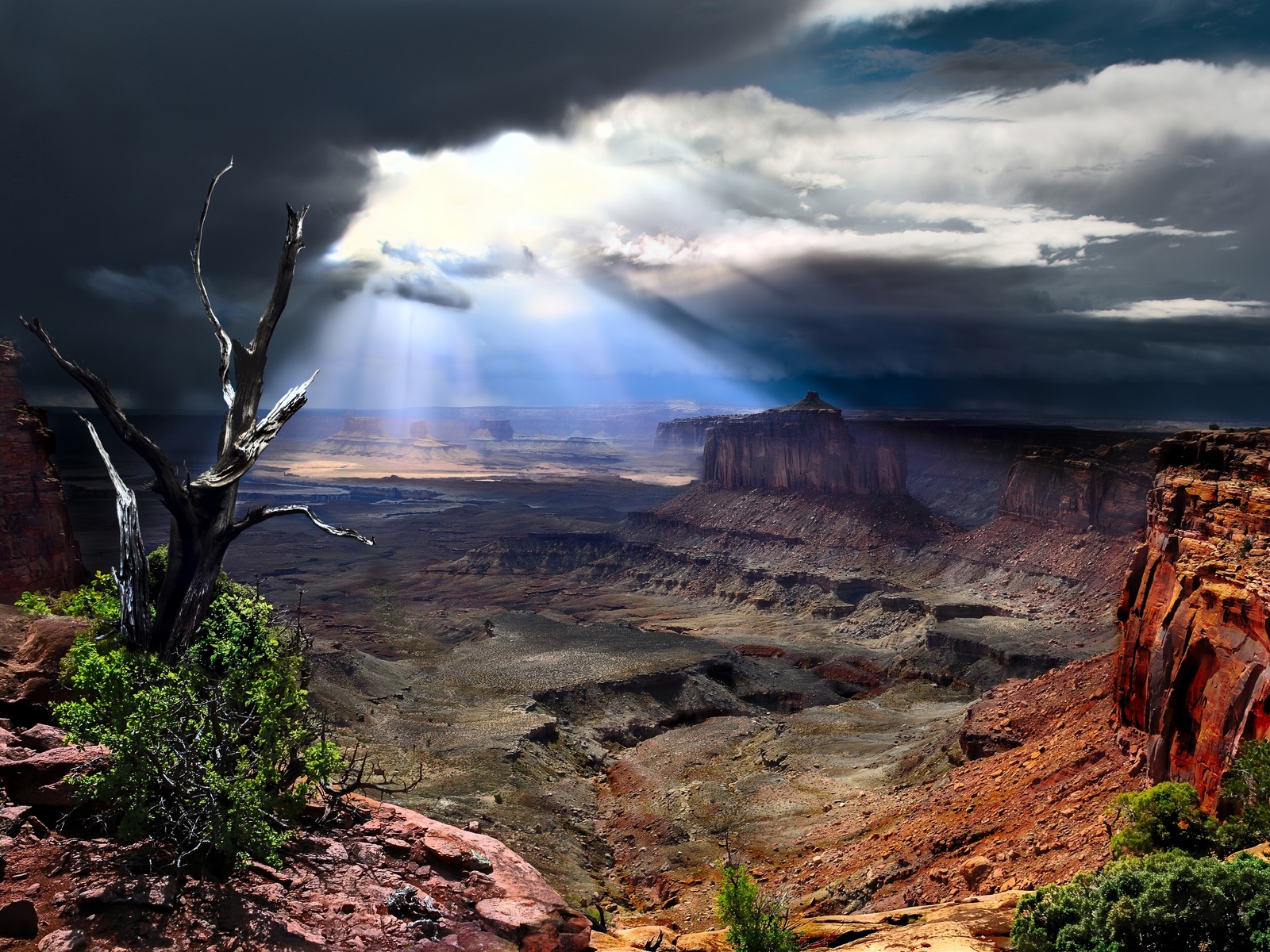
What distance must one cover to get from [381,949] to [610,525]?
143 meters

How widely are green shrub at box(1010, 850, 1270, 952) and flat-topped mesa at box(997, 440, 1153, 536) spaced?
80.2m

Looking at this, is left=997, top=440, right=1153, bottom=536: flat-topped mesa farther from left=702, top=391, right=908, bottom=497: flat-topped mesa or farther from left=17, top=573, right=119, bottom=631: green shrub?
left=17, top=573, right=119, bottom=631: green shrub

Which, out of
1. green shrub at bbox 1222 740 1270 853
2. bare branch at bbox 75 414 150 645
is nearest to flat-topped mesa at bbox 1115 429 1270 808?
green shrub at bbox 1222 740 1270 853

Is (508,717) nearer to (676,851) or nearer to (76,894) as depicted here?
(676,851)

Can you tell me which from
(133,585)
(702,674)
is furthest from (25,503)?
(702,674)

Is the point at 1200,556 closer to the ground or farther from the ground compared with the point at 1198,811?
farther from the ground

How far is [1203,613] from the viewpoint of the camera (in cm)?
2241

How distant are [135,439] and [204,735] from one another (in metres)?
5.74

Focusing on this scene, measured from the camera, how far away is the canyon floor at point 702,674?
34844mm

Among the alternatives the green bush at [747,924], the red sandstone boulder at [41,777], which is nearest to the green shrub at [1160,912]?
the green bush at [747,924]

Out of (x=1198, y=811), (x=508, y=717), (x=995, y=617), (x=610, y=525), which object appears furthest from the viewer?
(x=610, y=525)

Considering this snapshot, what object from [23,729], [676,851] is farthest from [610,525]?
[23,729]

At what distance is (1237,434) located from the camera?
2728 centimetres

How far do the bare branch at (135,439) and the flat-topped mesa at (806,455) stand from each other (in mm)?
115213
